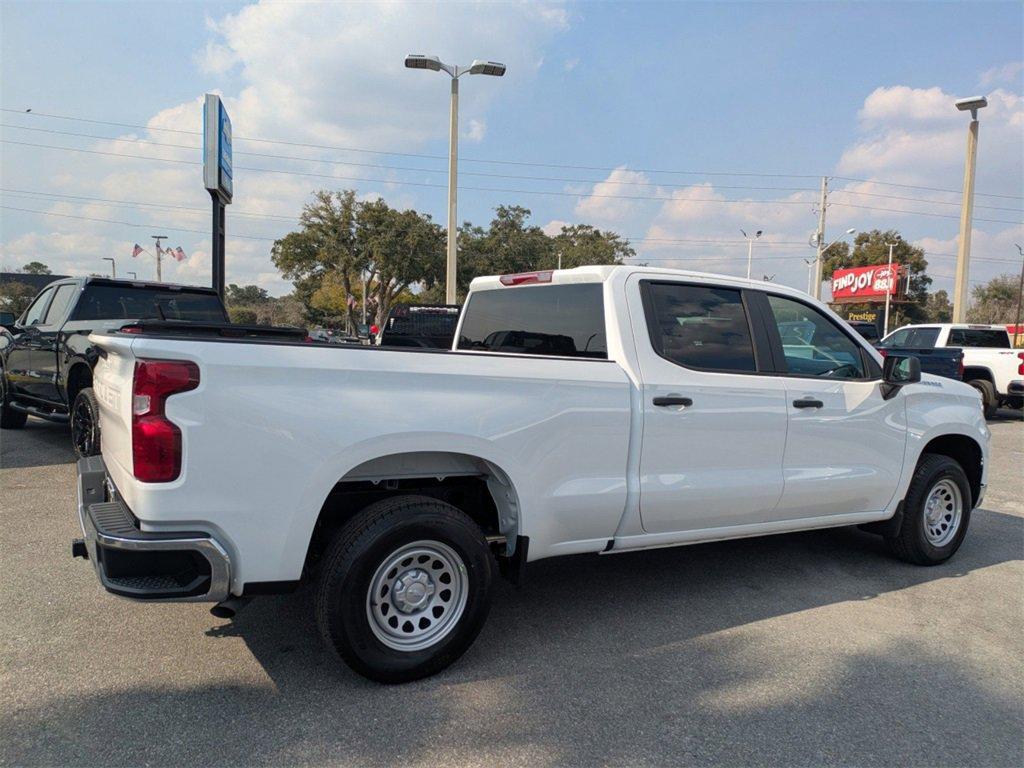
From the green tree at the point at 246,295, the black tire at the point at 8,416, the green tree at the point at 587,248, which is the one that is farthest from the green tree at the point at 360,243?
the green tree at the point at 246,295

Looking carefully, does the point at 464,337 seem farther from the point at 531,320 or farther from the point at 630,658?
the point at 630,658

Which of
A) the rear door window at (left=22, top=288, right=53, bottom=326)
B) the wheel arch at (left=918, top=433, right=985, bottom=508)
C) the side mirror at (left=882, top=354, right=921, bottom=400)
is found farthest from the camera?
the rear door window at (left=22, top=288, right=53, bottom=326)

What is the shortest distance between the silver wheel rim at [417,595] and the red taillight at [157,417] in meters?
0.98

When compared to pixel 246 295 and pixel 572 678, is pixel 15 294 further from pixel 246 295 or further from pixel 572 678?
pixel 572 678

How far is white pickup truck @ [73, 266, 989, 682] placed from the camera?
8.73 feet

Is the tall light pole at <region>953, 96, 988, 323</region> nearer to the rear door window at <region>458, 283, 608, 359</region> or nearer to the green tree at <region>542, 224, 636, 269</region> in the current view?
the rear door window at <region>458, 283, 608, 359</region>

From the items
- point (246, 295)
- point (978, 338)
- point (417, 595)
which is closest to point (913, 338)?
point (978, 338)

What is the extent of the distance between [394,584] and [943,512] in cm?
416

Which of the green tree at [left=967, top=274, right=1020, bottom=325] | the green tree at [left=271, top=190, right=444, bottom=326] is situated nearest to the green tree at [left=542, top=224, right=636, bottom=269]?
the green tree at [left=271, top=190, right=444, bottom=326]

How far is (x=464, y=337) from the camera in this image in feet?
16.3

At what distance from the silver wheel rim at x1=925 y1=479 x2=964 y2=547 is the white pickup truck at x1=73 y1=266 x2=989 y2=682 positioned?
0.12 meters

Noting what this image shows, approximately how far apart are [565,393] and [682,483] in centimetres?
90

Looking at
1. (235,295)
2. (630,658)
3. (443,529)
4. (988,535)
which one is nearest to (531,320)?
(443,529)

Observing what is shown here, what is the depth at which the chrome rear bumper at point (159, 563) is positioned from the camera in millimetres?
2615
